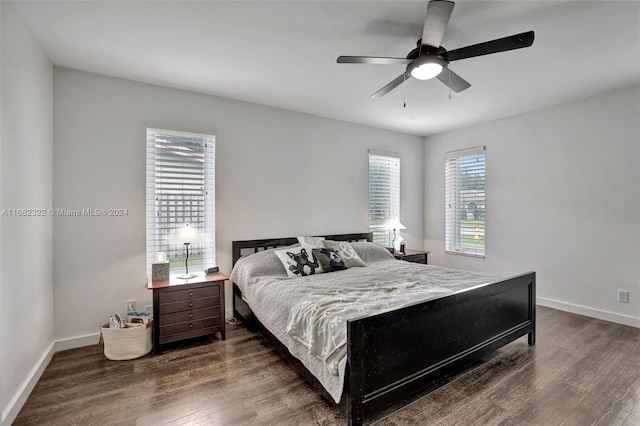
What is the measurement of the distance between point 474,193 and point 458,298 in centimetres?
320

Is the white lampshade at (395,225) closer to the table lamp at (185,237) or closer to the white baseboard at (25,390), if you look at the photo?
the table lamp at (185,237)

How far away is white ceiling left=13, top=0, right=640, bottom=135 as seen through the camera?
6.82 ft

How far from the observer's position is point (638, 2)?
2.02 metres

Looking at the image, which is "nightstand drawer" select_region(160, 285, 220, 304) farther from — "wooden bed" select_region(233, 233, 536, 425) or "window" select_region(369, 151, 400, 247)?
"window" select_region(369, 151, 400, 247)

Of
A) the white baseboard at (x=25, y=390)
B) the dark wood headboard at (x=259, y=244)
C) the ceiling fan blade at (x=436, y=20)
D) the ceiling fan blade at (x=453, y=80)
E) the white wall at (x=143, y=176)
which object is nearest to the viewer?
the ceiling fan blade at (x=436, y=20)

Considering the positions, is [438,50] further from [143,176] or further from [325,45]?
[143,176]

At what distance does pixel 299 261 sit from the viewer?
3.31 meters

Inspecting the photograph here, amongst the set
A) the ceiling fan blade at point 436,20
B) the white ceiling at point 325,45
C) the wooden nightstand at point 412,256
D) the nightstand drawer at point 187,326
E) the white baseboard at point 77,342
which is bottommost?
the white baseboard at point 77,342

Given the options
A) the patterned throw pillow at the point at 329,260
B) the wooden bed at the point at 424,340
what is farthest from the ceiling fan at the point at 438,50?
the patterned throw pillow at the point at 329,260

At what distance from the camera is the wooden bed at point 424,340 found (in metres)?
1.75

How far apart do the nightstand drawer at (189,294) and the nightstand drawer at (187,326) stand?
9.4 inches

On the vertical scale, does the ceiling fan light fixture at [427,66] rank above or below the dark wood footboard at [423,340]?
above

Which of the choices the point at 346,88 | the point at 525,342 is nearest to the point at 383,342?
the point at 525,342

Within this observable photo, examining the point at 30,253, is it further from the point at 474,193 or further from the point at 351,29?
the point at 474,193
